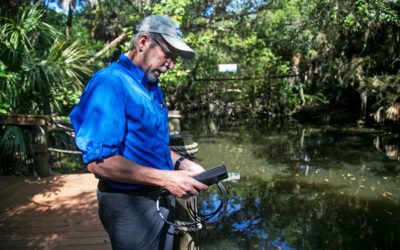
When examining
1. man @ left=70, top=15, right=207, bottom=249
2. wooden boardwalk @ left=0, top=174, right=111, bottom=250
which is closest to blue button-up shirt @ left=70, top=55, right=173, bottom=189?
man @ left=70, top=15, right=207, bottom=249

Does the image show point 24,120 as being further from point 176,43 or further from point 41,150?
point 176,43

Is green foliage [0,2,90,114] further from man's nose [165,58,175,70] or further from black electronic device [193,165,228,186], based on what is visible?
black electronic device [193,165,228,186]

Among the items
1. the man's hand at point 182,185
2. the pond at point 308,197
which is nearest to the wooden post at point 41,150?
the pond at point 308,197

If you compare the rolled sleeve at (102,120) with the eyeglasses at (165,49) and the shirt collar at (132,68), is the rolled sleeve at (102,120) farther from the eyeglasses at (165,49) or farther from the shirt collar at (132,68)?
the eyeglasses at (165,49)

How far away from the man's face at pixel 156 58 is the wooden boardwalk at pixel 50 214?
226 cm

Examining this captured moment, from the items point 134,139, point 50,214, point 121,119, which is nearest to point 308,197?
point 50,214

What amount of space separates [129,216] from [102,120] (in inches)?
18.4

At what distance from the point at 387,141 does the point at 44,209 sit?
1074 centimetres

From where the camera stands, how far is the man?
1.38 m

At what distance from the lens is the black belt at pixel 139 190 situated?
1542 millimetres

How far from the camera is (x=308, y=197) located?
6008 millimetres

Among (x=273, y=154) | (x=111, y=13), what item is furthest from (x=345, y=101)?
(x=111, y=13)

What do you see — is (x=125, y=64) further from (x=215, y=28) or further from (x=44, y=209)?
(x=215, y=28)

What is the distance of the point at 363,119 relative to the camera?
1686 centimetres
